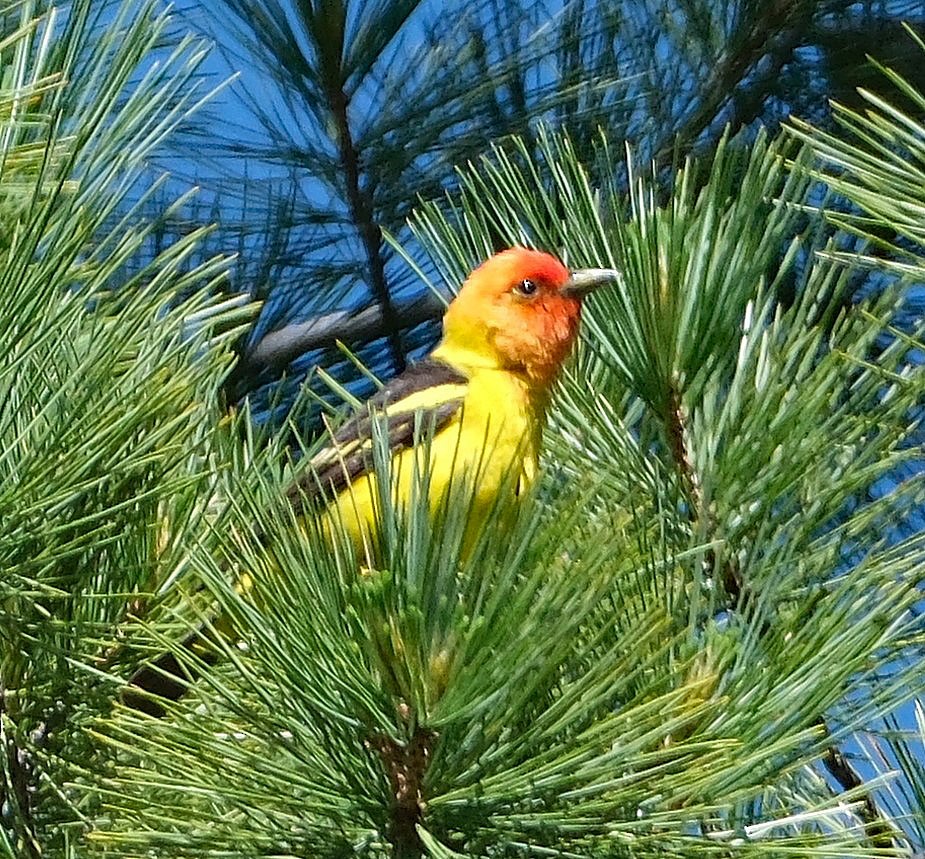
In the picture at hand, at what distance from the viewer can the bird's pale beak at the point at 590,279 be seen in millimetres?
1341

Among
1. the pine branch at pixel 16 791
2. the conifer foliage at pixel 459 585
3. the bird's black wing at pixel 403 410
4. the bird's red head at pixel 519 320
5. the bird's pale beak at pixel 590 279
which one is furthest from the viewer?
the bird's red head at pixel 519 320

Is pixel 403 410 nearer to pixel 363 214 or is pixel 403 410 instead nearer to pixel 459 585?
pixel 363 214

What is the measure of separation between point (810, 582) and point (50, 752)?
0.56m

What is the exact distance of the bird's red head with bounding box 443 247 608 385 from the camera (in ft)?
6.01

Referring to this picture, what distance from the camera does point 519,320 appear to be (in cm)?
191

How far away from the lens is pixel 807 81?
1.92 meters

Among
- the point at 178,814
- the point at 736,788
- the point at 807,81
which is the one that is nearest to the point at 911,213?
the point at 736,788

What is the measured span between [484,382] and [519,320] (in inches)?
7.9

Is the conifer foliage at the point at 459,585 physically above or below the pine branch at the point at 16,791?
above

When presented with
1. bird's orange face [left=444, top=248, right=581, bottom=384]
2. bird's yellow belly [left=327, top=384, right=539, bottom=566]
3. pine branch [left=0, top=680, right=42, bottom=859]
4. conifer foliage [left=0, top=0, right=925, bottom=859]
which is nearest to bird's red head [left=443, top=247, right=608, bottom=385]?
bird's orange face [left=444, top=248, right=581, bottom=384]

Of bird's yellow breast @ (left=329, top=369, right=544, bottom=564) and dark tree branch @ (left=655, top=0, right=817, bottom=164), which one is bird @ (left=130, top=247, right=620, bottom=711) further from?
dark tree branch @ (left=655, top=0, right=817, bottom=164)

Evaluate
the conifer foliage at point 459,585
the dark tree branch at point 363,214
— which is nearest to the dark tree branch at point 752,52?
the dark tree branch at point 363,214

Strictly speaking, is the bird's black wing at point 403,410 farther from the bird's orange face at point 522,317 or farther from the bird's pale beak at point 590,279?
the bird's pale beak at point 590,279

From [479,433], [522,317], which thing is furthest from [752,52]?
[479,433]
